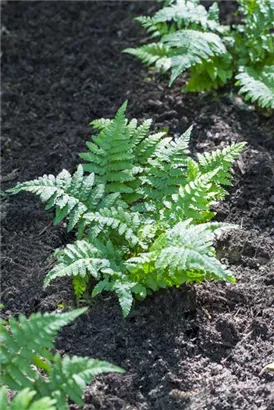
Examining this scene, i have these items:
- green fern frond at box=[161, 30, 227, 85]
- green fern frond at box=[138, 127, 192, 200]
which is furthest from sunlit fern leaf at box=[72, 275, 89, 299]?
green fern frond at box=[161, 30, 227, 85]

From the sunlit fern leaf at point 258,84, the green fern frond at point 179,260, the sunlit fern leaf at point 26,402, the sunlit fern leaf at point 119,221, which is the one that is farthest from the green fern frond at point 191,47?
the sunlit fern leaf at point 26,402

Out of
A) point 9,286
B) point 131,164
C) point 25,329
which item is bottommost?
point 9,286

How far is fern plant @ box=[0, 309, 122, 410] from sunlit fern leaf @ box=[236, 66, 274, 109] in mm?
2453

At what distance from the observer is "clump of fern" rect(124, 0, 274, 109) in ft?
17.5

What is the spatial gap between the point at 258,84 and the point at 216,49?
1.29 ft

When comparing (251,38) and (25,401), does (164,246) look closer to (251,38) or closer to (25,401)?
(25,401)

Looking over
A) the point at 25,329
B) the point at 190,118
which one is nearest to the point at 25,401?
the point at 25,329

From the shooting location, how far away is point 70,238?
15.3ft

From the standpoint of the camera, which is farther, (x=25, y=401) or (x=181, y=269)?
(x=181, y=269)

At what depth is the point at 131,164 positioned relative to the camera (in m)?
4.57

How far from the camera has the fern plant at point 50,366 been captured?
11.0ft

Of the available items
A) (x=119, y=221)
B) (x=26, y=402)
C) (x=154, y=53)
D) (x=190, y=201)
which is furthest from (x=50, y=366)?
(x=154, y=53)

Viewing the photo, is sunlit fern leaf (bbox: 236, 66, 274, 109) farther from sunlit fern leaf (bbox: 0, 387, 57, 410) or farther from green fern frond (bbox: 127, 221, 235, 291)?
sunlit fern leaf (bbox: 0, 387, 57, 410)

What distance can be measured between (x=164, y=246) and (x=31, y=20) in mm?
3056
